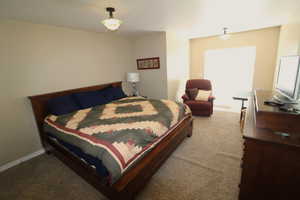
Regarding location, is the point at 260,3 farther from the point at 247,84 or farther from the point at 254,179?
the point at 247,84

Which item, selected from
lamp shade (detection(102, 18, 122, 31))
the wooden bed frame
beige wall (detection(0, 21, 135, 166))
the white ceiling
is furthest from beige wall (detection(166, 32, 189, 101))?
lamp shade (detection(102, 18, 122, 31))

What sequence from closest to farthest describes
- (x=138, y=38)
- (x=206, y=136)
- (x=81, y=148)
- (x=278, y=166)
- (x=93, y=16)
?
(x=278, y=166) → (x=81, y=148) → (x=93, y=16) → (x=206, y=136) → (x=138, y=38)

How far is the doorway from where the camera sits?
14.2ft

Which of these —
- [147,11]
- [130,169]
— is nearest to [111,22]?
[147,11]

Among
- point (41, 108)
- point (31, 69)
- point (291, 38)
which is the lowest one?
point (41, 108)

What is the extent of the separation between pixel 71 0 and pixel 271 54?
4907 millimetres

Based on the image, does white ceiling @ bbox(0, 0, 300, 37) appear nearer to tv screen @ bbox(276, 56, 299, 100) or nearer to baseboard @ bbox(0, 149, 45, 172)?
tv screen @ bbox(276, 56, 299, 100)

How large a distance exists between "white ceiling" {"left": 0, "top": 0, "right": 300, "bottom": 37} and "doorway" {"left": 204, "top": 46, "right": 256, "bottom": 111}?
150 cm

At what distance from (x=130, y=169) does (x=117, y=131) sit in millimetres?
446

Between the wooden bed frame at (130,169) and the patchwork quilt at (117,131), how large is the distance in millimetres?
86

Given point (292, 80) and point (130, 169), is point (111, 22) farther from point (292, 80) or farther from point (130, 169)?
point (292, 80)

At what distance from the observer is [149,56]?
13.5 ft

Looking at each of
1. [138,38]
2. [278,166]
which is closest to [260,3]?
[278,166]

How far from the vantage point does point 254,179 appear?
4.18 ft
